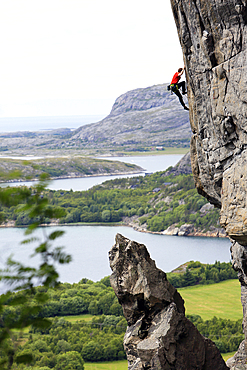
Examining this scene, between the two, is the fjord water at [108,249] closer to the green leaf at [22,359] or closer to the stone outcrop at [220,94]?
the stone outcrop at [220,94]

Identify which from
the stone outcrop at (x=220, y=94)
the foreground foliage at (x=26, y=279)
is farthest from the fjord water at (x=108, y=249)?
the foreground foliage at (x=26, y=279)

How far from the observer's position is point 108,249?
80.2 metres

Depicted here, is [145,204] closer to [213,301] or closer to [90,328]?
[213,301]

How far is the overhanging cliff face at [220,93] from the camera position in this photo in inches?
433

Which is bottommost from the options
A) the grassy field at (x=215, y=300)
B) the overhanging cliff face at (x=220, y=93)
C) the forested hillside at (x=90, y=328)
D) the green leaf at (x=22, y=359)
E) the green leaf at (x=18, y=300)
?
the grassy field at (x=215, y=300)

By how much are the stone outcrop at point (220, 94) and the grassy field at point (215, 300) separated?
39.5m

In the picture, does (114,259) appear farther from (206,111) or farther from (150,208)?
(150,208)

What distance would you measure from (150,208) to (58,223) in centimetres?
3098

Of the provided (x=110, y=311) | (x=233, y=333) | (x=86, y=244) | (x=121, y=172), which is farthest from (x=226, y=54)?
(x=121, y=172)

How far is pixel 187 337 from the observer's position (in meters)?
13.4

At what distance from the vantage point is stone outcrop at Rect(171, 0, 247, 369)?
36.1 ft

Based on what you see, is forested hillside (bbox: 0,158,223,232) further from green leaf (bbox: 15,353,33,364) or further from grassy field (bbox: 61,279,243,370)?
green leaf (bbox: 15,353,33,364)

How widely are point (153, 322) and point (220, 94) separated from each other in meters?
8.18

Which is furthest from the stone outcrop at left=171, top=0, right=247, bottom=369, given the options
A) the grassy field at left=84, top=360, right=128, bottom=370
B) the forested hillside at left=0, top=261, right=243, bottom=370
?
the grassy field at left=84, top=360, right=128, bottom=370
